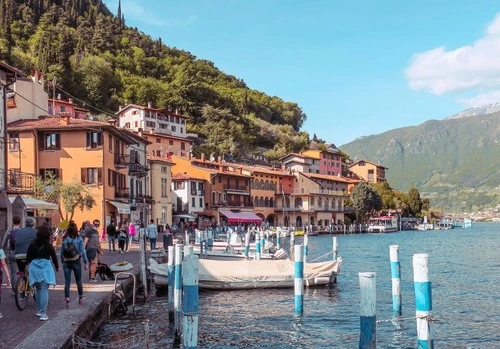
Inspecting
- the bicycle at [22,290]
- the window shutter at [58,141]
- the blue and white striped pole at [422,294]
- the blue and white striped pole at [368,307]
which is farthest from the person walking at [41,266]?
the window shutter at [58,141]

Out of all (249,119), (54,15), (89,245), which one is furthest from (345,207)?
(89,245)

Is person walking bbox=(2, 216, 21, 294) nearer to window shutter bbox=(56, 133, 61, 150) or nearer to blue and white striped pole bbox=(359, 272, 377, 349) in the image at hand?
blue and white striped pole bbox=(359, 272, 377, 349)

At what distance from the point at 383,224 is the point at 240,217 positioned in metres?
46.8

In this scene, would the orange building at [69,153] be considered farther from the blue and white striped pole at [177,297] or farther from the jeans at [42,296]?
the jeans at [42,296]

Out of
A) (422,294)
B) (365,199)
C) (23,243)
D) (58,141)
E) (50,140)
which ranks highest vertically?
(50,140)

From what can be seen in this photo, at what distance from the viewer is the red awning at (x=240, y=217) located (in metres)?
93.6

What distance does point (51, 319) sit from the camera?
14070 millimetres

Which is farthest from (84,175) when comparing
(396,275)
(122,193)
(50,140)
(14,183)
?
(396,275)

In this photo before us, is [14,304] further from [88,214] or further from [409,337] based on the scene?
[88,214]

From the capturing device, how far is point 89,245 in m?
22.2

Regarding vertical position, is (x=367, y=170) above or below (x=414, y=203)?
above

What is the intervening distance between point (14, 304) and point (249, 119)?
13392 cm

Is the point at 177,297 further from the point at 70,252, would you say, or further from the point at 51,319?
the point at 51,319

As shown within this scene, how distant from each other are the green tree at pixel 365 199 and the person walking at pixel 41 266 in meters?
116
